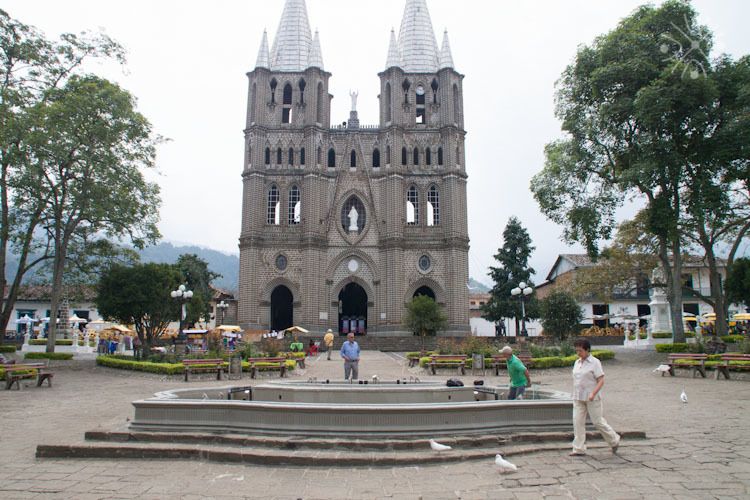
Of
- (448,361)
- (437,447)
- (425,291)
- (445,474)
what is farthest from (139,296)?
(425,291)

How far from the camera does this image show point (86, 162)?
82.2 feet

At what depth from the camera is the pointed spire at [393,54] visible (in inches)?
1758

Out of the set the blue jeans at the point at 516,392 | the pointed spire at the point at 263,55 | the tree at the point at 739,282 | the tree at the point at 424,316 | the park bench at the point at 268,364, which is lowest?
the park bench at the point at 268,364

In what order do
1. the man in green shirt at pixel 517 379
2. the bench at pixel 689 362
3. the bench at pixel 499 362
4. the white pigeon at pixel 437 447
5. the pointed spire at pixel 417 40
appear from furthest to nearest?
the pointed spire at pixel 417 40
the bench at pixel 499 362
the bench at pixel 689 362
the man in green shirt at pixel 517 379
the white pigeon at pixel 437 447

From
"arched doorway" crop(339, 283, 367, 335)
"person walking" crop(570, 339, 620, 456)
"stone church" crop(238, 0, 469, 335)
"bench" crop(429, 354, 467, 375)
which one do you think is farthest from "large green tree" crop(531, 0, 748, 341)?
"arched doorway" crop(339, 283, 367, 335)

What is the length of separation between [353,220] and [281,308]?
8660mm

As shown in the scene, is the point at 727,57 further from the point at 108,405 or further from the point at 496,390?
the point at 108,405

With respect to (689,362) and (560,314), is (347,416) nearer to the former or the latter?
(689,362)

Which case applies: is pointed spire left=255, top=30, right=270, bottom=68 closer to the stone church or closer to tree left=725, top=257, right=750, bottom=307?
the stone church

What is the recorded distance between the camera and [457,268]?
135 ft

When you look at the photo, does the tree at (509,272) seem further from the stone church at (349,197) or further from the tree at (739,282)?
the tree at (739,282)

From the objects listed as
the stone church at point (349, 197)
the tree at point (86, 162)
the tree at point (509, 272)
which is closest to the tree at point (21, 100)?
the tree at point (86, 162)

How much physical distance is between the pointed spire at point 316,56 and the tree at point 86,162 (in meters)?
20.2

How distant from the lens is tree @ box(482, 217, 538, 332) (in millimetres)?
43531
